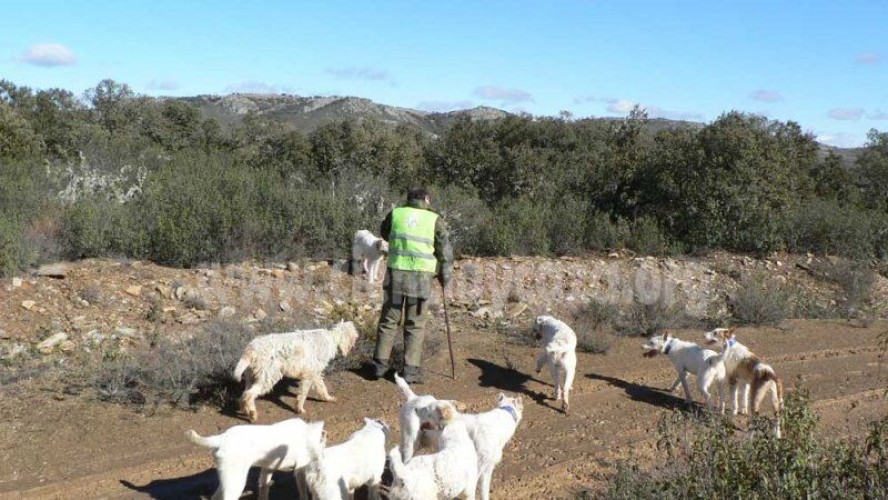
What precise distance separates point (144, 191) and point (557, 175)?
989cm

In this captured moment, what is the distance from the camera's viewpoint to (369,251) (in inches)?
485

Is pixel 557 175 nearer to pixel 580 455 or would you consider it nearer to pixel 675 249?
pixel 675 249

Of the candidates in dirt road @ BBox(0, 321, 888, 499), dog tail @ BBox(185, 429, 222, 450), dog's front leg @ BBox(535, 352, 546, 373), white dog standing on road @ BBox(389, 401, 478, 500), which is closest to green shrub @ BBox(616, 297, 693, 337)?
dirt road @ BBox(0, 321, 888, 499)

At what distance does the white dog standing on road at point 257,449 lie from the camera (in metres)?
4.84

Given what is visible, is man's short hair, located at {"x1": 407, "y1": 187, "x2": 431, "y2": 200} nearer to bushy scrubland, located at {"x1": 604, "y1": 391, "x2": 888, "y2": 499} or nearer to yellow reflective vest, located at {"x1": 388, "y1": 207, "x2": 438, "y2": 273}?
yellow reflective vest, located at {"x1": 388, "y1": 207, "x2": 438, "y2": 273}

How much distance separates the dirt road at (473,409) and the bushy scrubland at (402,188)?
4.50 m

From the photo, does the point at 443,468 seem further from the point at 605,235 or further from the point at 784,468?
the point at 605,235

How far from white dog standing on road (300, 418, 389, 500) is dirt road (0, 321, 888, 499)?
36.3 inches

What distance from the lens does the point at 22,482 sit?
562cm

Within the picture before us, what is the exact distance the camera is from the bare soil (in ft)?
19.3

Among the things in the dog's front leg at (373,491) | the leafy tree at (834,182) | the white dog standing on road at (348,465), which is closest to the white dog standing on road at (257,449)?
the white dog standing on road at (348,465)

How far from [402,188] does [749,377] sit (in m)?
11.4

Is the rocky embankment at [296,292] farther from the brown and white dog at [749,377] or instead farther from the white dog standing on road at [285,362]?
the brown and white dog at [749,377]

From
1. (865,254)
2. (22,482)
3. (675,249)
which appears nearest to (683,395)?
(22,482)
